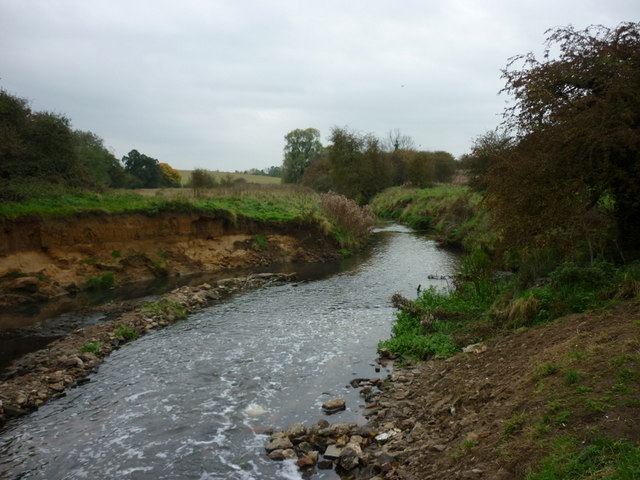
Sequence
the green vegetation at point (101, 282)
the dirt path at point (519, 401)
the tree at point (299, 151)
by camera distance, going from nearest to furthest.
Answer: the dirt path at point (519, 401)
the green vegetation at point (101, 282)
the tree at point (299, 151)

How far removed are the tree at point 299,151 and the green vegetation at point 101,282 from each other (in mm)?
60740

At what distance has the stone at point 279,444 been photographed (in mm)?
6984

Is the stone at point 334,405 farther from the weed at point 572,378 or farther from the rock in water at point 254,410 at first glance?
the weed at point 572,378

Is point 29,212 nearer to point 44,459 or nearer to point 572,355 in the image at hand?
point 44,459

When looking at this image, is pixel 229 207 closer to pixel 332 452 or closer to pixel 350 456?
pixel 332 452

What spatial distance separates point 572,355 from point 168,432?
22.3 ft

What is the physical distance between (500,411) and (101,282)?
18.1 meters

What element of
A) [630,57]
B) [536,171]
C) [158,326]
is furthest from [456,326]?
[158,326]

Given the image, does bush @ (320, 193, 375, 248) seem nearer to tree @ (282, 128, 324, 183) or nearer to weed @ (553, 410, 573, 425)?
weed @ (553, 410, 573, 425)

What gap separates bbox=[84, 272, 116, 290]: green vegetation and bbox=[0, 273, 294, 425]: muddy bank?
383 centimetres

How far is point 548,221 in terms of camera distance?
33.5ft

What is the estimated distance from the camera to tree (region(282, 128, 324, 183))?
3123 inches

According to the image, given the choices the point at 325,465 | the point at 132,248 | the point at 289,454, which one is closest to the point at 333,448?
the point at 325,465

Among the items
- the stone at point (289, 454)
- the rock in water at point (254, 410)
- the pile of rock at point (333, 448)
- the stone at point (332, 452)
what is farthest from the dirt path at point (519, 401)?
the rock in water at point (254, 410)
